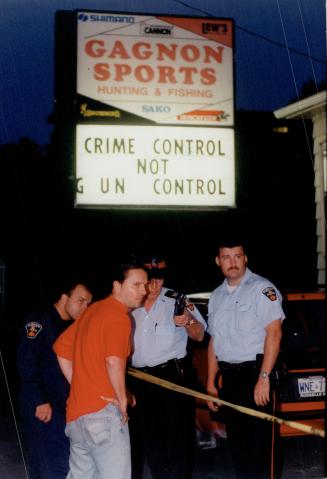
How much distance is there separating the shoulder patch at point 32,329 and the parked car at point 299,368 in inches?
73.8

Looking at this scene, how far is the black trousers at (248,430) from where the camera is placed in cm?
484

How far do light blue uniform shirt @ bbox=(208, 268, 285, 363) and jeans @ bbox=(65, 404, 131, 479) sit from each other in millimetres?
1358

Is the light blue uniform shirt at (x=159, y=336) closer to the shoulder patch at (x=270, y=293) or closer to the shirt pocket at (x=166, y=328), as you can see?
the shirt pocket at (x=166, y=328)

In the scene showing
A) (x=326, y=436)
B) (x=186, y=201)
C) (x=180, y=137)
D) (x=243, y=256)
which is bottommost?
(x=326, y=436)

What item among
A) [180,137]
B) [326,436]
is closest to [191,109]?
[180,137]

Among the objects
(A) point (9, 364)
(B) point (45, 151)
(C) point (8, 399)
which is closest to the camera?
(C) point (8, 399)

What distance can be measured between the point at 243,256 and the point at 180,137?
6.06 m

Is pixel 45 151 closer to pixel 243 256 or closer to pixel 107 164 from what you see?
pixel 107 164

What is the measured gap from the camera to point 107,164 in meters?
10.7

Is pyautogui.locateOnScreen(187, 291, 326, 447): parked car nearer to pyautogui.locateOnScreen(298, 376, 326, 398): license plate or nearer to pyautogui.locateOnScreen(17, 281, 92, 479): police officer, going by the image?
pyautogui.locateOnScreen(298, 376, 326, 398): license plate

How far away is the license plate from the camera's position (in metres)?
5.94

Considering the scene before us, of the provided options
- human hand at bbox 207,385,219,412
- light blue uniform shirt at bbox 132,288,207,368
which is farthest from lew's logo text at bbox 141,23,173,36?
human hand at bbox 207,385,219,412

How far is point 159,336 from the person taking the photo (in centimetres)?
545

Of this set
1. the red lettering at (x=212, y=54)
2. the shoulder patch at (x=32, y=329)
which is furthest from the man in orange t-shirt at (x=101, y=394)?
the red lettering at (x=212, y=54)
